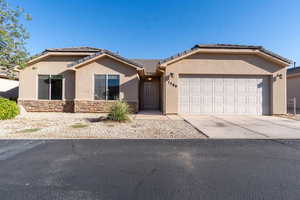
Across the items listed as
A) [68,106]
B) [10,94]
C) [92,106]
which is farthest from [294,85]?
[10,94]

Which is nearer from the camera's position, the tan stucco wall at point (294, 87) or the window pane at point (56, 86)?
the window pane at point (56, 86)

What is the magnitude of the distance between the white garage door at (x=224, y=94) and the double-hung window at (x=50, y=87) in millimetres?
9150

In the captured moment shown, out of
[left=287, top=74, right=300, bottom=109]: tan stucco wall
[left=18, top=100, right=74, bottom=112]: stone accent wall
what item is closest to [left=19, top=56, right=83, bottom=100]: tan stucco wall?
[left=18, top=100, right=74, bottom=112]: stone accent wall

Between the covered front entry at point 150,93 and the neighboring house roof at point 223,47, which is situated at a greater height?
the neighboring house roof at point 223,47

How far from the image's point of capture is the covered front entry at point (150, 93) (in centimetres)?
1538

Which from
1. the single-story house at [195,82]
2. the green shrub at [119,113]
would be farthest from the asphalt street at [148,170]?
the single-story house at [195,82]

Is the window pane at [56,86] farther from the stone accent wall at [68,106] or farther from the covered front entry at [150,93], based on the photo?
the covered front entry at [150,93]

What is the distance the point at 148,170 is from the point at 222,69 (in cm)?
994

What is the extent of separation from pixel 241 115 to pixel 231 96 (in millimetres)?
1425

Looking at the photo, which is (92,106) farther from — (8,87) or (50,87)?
(8,87)

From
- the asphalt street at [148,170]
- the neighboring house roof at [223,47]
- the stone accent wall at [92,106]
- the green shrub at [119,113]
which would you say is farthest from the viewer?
the stone accent wall at [92,106]

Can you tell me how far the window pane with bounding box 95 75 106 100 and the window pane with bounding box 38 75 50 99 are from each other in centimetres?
393

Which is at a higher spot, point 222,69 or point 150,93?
point 222,69

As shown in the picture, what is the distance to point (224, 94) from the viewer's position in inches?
432
